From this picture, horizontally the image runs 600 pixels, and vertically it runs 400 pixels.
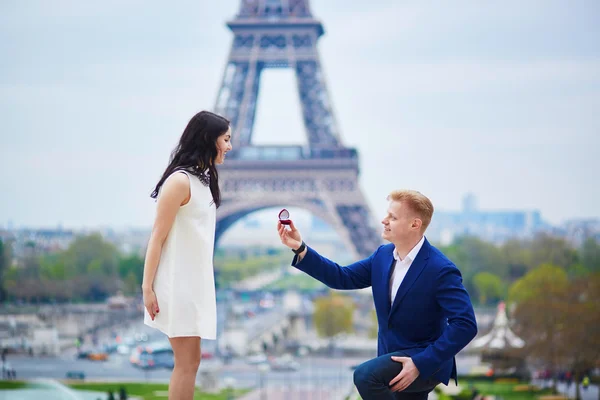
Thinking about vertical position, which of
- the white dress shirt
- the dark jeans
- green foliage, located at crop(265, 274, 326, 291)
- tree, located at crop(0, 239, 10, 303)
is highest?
green foliage, located at crop(265, 274, 326, 291)

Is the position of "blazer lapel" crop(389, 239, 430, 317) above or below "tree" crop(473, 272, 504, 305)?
below

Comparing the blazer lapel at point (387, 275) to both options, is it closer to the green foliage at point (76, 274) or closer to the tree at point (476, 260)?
the green foliage at point (76, 274)

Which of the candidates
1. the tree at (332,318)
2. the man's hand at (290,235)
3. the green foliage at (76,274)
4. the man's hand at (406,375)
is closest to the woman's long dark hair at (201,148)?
the man's hand at (290,235)

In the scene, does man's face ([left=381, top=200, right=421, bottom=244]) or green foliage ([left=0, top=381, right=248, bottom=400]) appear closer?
man's face ([left=381, top=200, right=421, bottom=244])

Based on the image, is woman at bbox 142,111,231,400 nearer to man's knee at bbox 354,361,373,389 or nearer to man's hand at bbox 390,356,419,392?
man's knee at bbox 354,361,373,389

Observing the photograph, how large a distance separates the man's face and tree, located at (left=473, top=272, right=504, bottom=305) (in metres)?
26.7

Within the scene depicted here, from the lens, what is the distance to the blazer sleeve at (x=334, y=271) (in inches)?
147

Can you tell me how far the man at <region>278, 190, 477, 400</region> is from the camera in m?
3.40

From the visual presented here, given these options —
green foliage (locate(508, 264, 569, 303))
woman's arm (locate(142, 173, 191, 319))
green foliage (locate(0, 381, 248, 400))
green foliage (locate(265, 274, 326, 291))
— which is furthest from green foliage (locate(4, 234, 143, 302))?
woman's arm (locate(142, 173, 191, 319))

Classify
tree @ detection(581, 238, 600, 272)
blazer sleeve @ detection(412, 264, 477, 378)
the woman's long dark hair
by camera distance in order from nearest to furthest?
blazer sleeve @ detection(412, 264, 477, 378) → the woman's long dark hair → tree @ detection(581, 238, 600, 272)

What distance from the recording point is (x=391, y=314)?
11.8 feet

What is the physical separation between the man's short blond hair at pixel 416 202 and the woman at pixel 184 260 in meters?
0.81

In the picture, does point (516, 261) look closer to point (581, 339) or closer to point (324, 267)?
point (581, 339)

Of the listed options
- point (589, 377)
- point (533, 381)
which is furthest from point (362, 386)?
point (533, 381)
